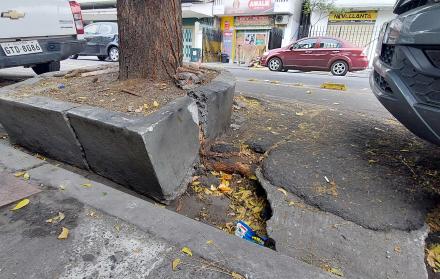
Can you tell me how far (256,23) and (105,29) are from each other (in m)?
9.44

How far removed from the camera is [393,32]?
2.06 meters

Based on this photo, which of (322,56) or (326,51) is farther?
(322,56)

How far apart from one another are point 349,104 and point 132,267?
4472 mm

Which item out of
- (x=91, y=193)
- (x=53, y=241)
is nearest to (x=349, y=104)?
(x=91, y=193)

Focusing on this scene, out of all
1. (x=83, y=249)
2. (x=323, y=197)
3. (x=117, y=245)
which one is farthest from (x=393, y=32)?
(x=83, y=249)

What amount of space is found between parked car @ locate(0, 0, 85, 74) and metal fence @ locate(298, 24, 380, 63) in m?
15.2

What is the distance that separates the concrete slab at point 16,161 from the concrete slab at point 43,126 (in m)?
0.21

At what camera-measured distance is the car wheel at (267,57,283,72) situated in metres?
12.4

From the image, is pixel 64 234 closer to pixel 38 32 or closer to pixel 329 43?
pixel 38 32

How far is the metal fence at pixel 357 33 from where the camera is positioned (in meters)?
16.3

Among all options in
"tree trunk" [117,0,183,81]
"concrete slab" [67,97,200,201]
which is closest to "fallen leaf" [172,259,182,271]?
"concrete slab" [67,97,200,201]

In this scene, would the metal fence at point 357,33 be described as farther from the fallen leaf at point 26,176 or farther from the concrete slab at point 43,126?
the fallen leaf at point 26,176

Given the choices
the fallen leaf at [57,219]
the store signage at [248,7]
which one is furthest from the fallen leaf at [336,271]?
the store signage at [248,7]

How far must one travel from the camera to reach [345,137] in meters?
2.98
